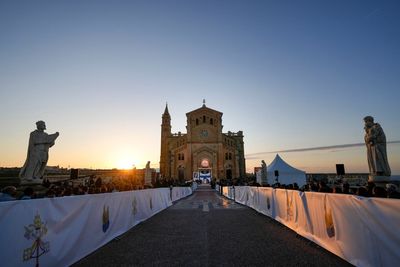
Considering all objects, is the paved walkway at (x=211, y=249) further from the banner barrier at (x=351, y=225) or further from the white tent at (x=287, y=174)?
the white tent at (x=287, y=174)

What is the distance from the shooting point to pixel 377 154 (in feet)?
37.7

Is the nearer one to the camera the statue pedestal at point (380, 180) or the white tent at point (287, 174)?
the statue pedestal at point (380, 180)

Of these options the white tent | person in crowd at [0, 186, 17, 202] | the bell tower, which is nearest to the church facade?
the bell tower

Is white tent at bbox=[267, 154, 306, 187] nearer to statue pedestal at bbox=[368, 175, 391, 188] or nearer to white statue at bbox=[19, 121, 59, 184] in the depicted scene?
statue pedestal at bbox=[368, 175, 391, 188]

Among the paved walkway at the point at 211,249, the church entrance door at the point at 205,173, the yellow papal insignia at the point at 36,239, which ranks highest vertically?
the church entrance door at the point at 205,173

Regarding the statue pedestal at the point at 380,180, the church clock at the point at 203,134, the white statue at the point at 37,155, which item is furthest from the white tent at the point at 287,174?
the church clock at the point at 203,134

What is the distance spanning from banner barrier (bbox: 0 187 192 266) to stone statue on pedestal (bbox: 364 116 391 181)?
10872 millimetres

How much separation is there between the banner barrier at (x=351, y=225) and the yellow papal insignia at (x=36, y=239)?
5818 millimetres

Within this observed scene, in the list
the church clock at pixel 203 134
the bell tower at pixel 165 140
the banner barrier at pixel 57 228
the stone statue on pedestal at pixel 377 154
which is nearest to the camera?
the banner barrier at pixel 57 228

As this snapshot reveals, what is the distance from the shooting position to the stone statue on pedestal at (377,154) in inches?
446

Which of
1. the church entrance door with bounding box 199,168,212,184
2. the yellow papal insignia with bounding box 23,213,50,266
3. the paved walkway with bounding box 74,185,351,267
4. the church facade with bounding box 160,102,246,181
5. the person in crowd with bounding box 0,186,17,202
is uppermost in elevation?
the church facade with bounding box 160,102,246,181

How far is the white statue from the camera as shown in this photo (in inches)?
428

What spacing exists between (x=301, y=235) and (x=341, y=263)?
263 centimetres

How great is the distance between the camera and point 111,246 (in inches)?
285
